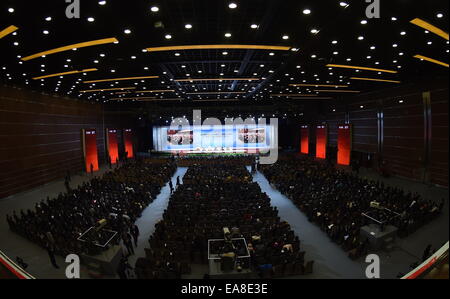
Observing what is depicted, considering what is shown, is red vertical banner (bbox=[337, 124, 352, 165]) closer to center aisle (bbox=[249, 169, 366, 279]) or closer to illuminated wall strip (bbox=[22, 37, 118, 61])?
center aisle (bbox=[249, 169, 366, 279])

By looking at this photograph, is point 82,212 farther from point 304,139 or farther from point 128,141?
point 304,139

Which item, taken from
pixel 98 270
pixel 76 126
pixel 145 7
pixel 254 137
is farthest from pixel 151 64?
pixel 254 137

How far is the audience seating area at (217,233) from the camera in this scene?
7.66m

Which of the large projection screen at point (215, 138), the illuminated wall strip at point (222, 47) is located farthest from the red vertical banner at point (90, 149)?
the illuminated wall strip at point (222, 47)

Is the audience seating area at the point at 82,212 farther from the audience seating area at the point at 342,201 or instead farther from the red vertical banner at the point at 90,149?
the audience seating area at the point at 342,201

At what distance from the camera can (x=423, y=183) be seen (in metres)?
1.84

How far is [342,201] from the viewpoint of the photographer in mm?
12680

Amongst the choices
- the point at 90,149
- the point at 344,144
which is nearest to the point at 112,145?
the point at 90,149

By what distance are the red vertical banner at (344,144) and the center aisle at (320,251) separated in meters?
13.5

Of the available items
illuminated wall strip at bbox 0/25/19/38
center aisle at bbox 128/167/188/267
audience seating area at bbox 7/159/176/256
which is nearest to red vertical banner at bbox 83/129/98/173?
audience seating area at bbox 7/159/176/256

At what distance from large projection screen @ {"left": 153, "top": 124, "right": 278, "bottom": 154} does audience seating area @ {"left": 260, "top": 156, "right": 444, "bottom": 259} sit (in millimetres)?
16920

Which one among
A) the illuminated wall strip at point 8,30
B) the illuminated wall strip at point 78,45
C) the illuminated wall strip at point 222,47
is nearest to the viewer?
the illuminated wall strip at point 8,30

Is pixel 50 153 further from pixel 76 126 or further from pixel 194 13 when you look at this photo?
pixel 194 13
